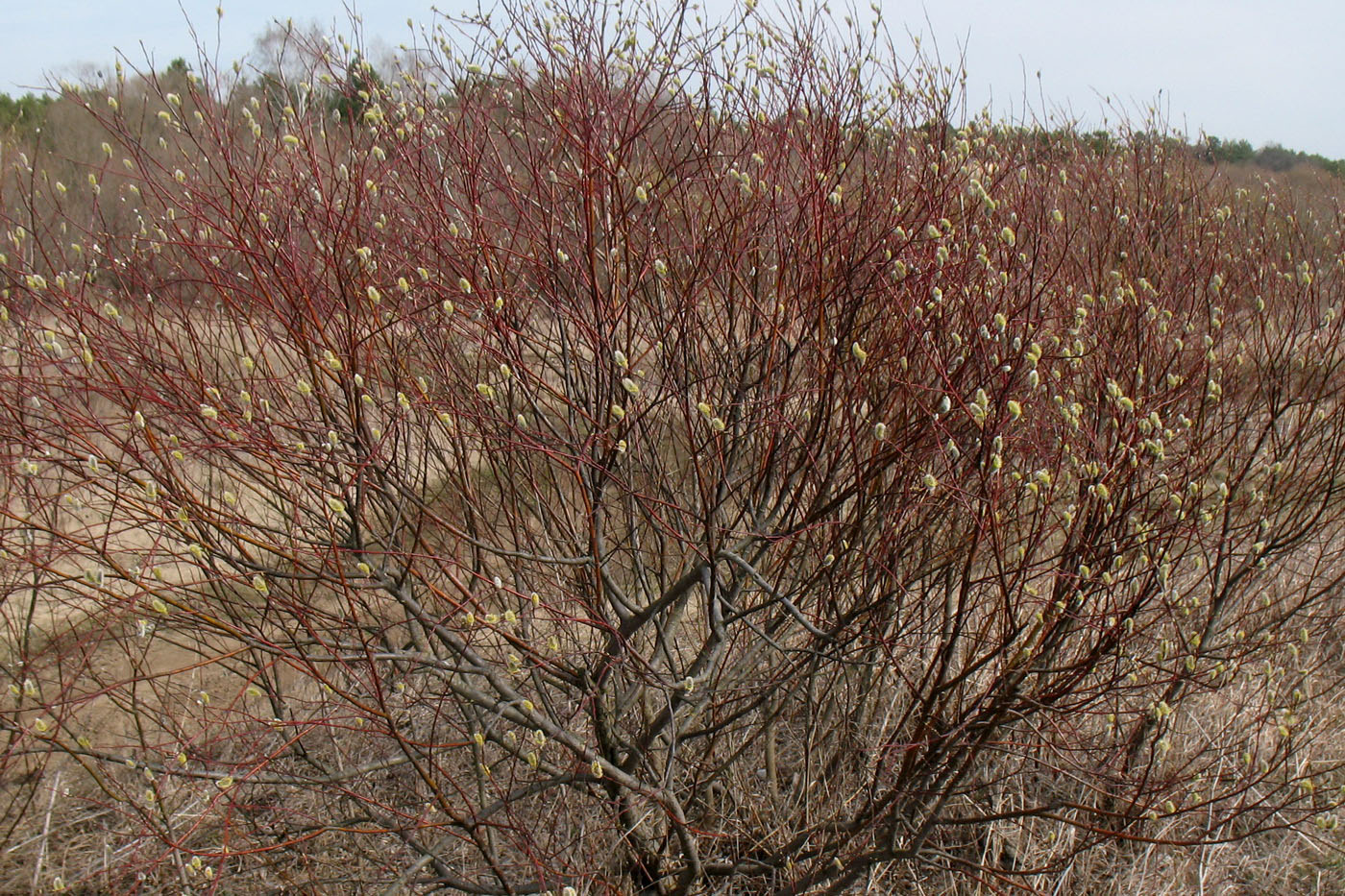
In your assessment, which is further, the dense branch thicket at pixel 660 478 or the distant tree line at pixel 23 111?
the distant tree line at pixel 23 111

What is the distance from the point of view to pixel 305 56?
3715 mm

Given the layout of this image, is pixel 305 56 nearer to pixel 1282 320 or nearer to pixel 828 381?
pixel 828 381

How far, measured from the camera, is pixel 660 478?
11.7 feet

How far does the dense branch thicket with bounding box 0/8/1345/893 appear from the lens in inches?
103

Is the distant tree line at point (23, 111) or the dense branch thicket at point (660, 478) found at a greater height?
the distant tree line at point (23, 111)

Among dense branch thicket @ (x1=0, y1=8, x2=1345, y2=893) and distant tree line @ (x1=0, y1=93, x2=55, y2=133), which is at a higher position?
distant tree line @ (x1=0, y1=93, x2=55, y2=133)

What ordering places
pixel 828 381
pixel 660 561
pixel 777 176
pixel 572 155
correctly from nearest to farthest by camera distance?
pixel 828 381
pixel 777 176
pixel 572 155
pixel 660 561

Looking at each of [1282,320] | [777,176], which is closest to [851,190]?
[777,176]

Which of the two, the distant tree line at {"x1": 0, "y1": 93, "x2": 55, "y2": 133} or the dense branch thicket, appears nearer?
the dense branch thicket

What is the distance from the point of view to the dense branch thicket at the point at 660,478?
2619 millimetres

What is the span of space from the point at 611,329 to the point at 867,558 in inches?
44.1

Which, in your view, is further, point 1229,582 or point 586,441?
point 1229,582

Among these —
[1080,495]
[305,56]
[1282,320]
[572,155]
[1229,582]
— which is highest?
[305,56]

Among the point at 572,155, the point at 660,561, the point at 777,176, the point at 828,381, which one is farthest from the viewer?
the point at 660,561
